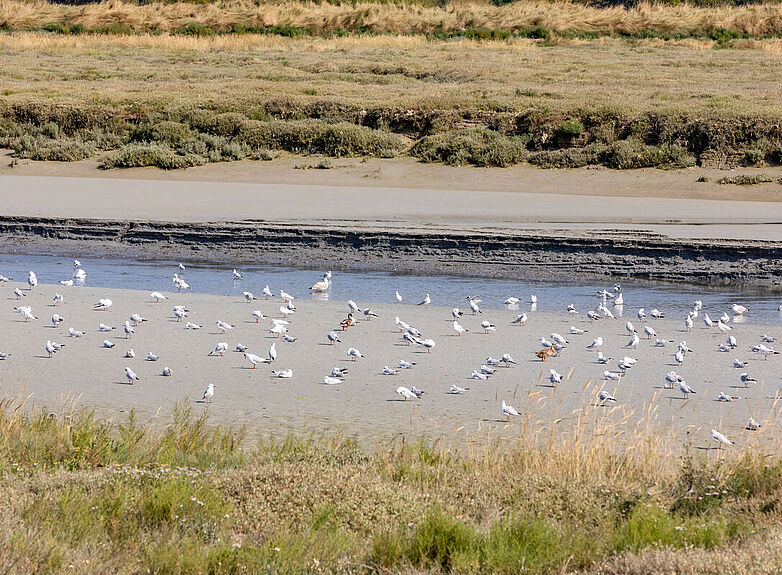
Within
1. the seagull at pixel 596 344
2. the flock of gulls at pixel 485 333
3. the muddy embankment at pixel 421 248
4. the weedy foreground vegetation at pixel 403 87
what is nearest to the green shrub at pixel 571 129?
the weedy foreground vegetation at pixel 403 87

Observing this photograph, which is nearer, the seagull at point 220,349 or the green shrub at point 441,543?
the green shrub at point 441,543

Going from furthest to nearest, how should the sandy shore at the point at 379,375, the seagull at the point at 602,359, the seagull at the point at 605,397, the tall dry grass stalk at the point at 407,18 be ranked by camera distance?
1. the tall dry grass stalk at the point at 407,18
2. the seagull at the point at 602,359
3. the seagull at the point at 605,397
4. the sandy shore at the point at 379,375

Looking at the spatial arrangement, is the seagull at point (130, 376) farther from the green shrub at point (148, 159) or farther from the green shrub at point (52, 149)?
the green shrub at point (52, 149)

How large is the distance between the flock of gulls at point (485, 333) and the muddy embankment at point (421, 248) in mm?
1960

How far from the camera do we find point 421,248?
16.5 m

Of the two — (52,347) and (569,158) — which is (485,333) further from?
(569,158)

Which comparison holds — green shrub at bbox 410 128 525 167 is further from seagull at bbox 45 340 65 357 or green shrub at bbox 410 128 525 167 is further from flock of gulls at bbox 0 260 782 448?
seagull at bbox 45 340 65 357

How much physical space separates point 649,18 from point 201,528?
2424 inches

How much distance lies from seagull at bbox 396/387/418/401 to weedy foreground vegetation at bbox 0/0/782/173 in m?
16.7

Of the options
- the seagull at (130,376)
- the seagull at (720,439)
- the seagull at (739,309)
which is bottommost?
the seagull at (739,309)

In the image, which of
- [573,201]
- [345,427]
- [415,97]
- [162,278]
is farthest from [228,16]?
[345,427]

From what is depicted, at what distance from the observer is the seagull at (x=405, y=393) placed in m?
8.15

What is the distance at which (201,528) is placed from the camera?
511 centimetres

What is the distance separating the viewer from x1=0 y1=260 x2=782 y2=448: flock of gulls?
870cm
